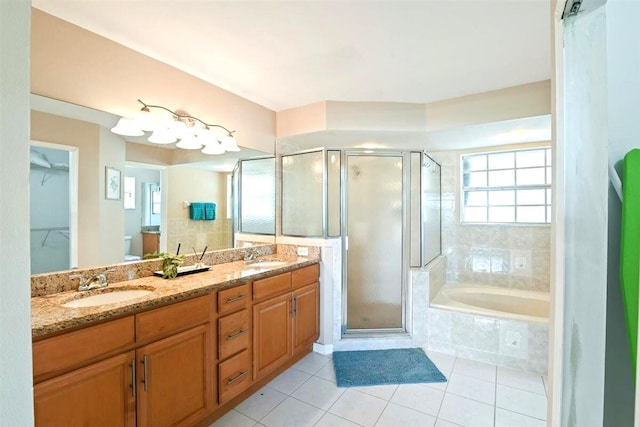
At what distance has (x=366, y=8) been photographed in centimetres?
155

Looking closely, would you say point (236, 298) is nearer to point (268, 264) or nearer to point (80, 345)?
point (268, 264)

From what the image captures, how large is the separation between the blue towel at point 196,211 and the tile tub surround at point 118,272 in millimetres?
323

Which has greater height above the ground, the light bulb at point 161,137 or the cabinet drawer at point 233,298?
the light bulb at point 161,137

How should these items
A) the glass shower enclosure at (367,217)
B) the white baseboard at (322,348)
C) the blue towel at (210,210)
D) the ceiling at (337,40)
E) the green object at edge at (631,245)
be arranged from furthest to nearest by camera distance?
the glass shower enclosure at (367,217) < the white baseboard at (322,348) < the blue towel at (210,210) < the ceiling at (337,40) < the green object at edge at (631,245)

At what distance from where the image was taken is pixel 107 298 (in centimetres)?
167

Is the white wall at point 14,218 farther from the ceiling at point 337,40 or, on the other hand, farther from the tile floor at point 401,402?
the tile floor at point 401,402

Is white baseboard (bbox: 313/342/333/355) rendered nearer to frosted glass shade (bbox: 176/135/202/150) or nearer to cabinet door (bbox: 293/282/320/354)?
cabinet door (bbox: 293/282/320/354)

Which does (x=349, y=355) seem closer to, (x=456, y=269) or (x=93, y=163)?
(x=456, y=269)

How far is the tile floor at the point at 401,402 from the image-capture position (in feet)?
6.07

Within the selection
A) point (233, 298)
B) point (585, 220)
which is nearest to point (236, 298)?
point (233, 298)

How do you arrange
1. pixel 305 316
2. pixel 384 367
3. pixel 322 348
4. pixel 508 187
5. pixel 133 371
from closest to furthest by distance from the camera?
1. pixel 133 371
2. pixel 384 367
3. pixel 305 316
4. pixel 322 348
5. pixel 508 187

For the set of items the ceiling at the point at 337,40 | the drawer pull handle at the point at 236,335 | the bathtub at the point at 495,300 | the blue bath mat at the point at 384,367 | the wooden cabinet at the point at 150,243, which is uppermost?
the ceiling at the point at 337,40

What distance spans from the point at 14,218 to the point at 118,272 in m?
1.46

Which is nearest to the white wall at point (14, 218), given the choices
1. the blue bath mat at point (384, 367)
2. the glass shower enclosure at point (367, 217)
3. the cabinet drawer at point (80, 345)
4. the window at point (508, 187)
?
the cabinet drawer at point (80, 345)
